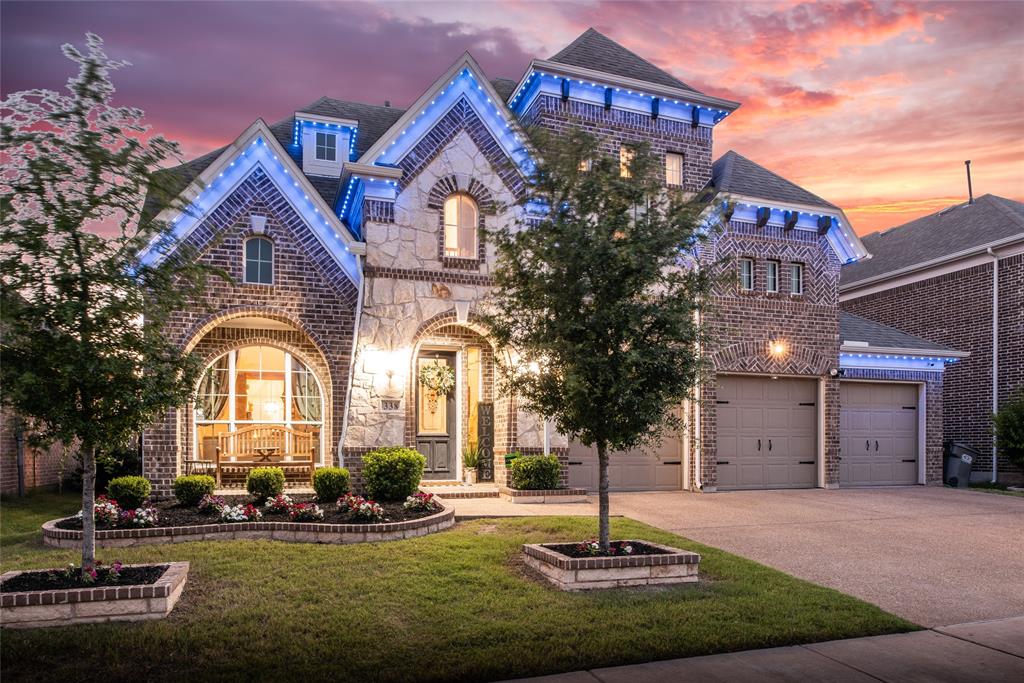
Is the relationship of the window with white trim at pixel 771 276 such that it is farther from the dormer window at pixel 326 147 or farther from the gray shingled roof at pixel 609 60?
the dormer window at pixel 326 147

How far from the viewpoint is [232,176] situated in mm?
13586

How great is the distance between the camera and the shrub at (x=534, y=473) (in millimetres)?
14297

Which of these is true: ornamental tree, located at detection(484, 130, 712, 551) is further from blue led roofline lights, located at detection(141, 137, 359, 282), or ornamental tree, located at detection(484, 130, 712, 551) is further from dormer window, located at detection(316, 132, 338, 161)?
dormer window, located at detection(316, 132, 338, 161)

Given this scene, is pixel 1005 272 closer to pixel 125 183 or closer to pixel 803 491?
pixel 803 491

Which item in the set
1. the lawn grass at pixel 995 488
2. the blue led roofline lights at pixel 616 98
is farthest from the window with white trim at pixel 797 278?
the lawn grass at pixel 995 488

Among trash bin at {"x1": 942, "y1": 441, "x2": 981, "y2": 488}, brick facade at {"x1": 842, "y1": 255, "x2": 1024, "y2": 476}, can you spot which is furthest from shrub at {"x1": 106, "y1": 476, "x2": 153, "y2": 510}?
brick facade at {"x1": 842, "y1": 255, "x2": 1024, "y2": 476}

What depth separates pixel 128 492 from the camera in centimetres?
1123

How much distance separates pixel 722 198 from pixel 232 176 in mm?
9400

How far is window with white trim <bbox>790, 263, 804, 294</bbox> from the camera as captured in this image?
60.5 feet

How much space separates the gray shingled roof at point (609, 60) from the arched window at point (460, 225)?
460cm

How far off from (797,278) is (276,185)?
511 inches

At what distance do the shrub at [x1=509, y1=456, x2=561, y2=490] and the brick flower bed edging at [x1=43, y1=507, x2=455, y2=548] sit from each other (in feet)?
13.6

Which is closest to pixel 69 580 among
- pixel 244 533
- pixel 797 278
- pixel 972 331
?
pixel 244 533

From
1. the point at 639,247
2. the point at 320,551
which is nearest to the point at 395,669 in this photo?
the point at 320,551
